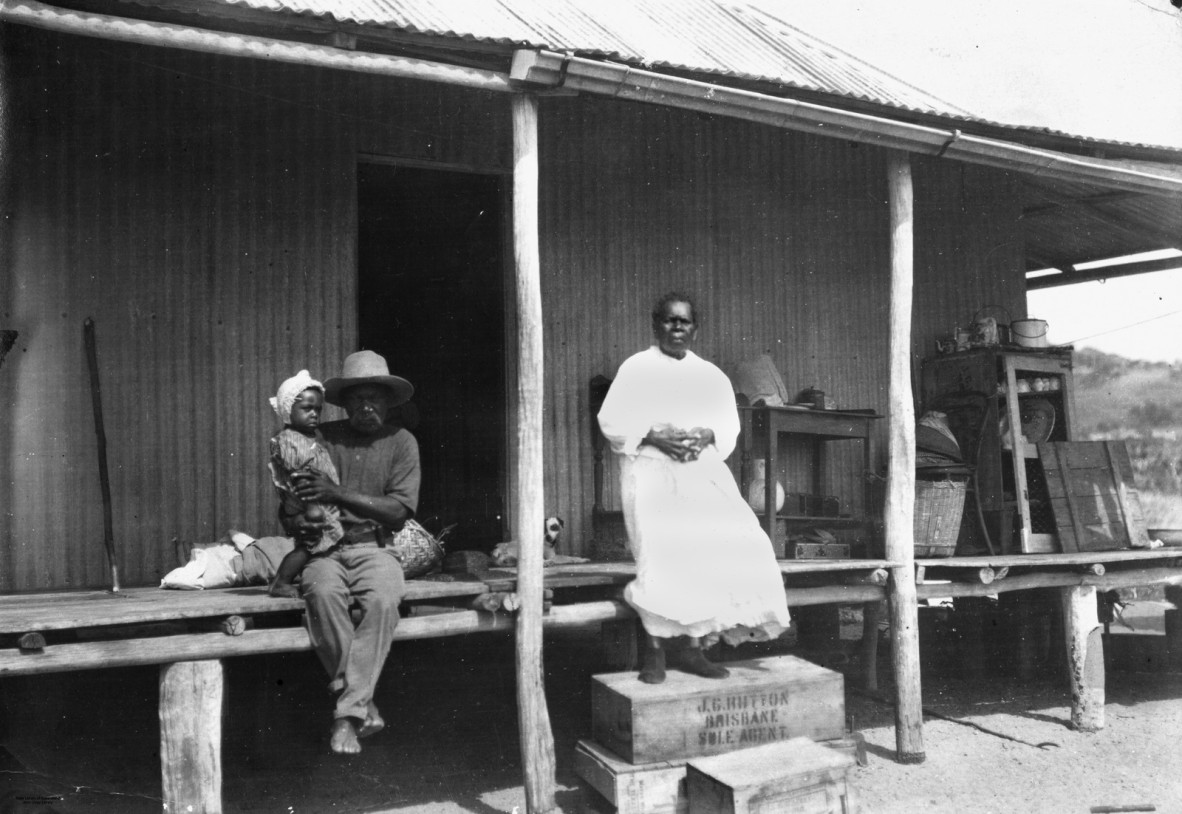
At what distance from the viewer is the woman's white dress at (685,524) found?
5.34 metres

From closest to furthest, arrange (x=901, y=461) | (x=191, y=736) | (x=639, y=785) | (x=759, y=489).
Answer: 1. (x=191, y=736)
2. (x=639, y=785)
3. (x=901, y=461)
4. (x=759, y=489)

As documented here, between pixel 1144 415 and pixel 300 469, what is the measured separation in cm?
3524

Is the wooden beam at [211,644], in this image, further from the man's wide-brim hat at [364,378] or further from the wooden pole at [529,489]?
the man's wide-brim hat at [364,378]

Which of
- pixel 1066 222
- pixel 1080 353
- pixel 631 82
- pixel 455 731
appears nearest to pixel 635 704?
pixel 455 731

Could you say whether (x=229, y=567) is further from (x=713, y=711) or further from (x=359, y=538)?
(x=713, y=711)

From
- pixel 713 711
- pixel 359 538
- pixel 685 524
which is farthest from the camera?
pixel 685 524

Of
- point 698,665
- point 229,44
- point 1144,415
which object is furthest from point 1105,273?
point 1144,415

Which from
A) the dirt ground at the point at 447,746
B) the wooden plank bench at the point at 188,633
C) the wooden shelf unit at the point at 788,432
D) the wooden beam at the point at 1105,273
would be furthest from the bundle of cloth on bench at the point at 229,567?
the wooden beam at the point at 1105,273

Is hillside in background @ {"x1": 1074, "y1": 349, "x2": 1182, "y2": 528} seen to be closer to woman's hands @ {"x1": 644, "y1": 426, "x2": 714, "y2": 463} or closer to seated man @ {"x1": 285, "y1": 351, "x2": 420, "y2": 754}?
woman's hands @ {"x1": 644, "y1": 426, "x2": 714, "y2": 463}

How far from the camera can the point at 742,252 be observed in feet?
28.0

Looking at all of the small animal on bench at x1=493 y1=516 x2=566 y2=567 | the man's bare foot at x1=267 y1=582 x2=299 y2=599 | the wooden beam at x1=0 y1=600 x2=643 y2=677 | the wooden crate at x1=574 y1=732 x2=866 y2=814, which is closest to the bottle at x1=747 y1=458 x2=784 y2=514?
the small animal on bench at x1=493 y1=516 x2=566 y2=567

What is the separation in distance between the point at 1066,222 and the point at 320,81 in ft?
25.0

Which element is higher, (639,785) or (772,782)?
(772,782)

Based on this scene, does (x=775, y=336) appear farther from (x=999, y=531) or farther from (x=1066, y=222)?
(x=1066, y=222)
